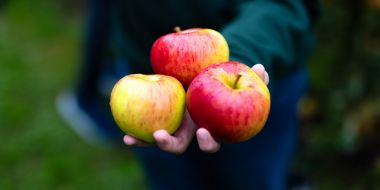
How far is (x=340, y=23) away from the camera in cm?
233

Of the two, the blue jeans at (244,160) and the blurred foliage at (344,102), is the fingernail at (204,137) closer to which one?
the blue jeans at (244,160)

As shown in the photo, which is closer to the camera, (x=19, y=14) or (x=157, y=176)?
(x=157, y=176)

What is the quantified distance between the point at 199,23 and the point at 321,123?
955 mm

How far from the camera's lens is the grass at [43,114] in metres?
2.58

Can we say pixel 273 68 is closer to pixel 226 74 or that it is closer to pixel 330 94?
pixel 226 74

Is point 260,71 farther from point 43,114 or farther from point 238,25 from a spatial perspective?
point 43,114

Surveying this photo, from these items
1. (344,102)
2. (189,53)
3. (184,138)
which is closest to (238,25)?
(189,53)

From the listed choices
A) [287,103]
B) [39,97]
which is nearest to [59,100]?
[39,97]

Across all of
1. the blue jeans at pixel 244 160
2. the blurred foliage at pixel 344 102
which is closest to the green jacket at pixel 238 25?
the blue jeans at pixel 244 160

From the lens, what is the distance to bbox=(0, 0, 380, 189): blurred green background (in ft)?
7.52

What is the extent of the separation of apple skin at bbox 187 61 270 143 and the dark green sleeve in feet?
0.75

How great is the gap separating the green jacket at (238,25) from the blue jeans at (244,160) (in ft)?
0.36

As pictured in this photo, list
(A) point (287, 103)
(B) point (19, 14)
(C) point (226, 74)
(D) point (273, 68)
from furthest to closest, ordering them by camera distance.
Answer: (B) point (19, 14), (A) point (287, 103), (D) point (273, 68), (C) point (226, 74)

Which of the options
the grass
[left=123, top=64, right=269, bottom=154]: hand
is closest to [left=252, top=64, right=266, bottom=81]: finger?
[left=123, top=64, right=269, bottom=154]: hand
